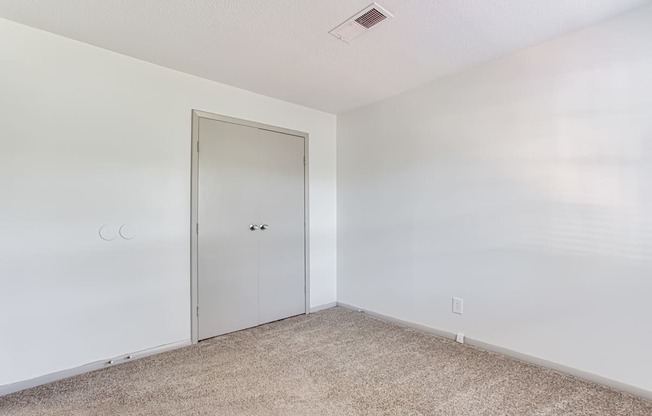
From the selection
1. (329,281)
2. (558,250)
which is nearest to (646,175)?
(558,250)

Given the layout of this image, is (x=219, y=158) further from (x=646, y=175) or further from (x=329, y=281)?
(x=646, y=175)

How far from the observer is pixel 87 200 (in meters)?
2.22

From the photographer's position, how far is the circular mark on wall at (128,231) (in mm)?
2361

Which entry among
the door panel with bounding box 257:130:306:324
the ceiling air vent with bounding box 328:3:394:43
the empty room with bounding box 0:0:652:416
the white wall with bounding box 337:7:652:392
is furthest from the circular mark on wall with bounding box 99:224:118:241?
the white wall with bounding box 337:7:652:392

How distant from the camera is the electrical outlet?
2699 millimetres

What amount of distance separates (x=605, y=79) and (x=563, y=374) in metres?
1.91

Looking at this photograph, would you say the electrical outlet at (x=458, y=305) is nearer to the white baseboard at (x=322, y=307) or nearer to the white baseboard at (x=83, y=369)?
the white baseboard at (x=322, y=307)

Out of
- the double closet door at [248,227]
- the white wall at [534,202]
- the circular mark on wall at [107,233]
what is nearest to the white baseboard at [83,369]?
the double closet door at [248,227]

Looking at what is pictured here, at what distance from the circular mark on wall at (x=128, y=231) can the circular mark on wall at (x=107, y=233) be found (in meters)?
0.04

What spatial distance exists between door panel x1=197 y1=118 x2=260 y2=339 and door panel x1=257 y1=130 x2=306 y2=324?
0.30 ft

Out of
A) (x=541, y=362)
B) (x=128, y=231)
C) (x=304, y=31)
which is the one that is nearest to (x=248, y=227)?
(x=128, y=231)

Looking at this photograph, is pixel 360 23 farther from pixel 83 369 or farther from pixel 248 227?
pixel 83 369

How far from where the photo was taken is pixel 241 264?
3.04m

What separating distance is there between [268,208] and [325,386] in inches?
69.4
